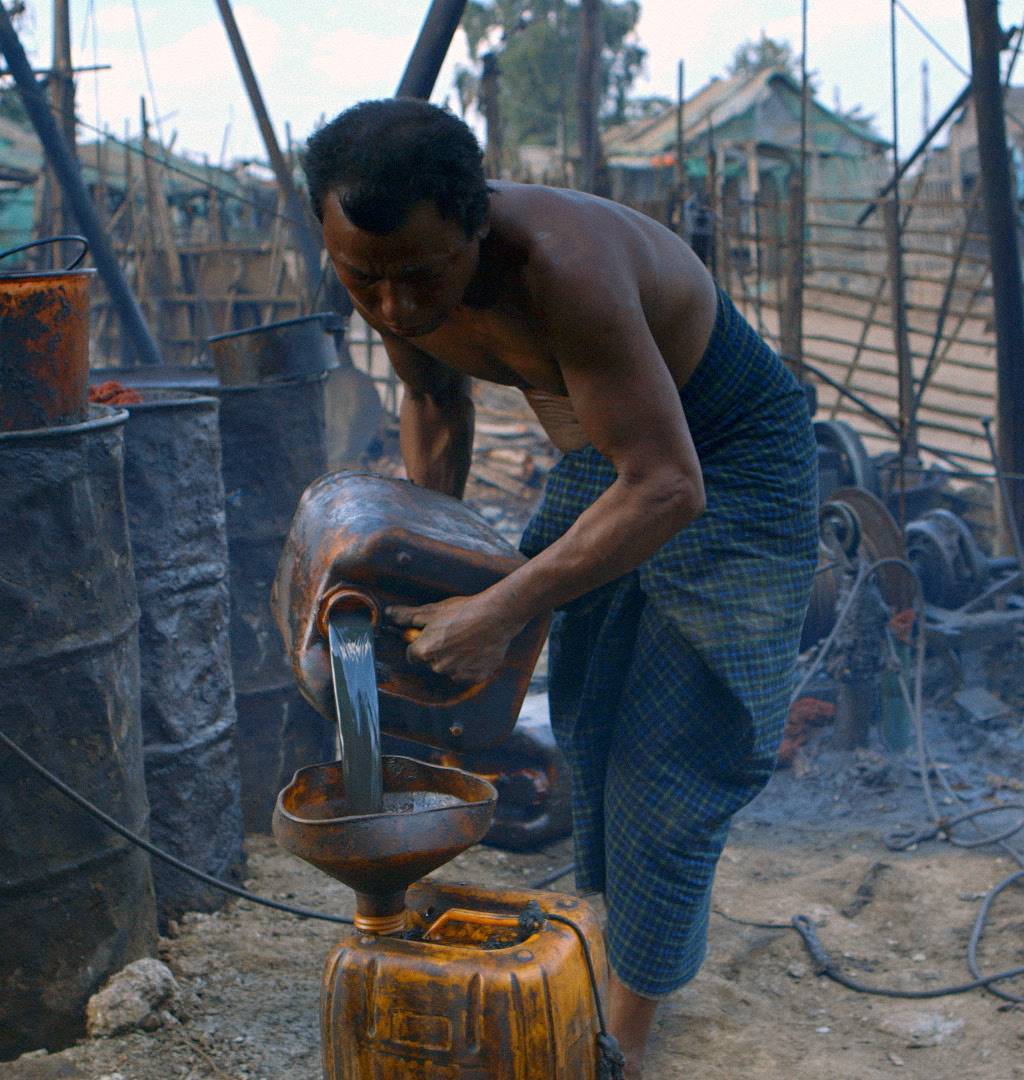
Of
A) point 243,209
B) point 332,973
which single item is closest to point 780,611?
point 332,973

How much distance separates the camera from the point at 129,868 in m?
2.90

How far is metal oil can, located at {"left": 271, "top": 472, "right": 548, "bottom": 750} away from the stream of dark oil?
0.17 m

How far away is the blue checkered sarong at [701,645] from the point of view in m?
2.36

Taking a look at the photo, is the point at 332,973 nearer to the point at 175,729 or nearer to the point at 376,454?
the point at 175,729

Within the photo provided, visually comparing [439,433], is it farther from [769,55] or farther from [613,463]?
[769,55]

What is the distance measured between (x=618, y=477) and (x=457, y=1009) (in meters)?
0.84

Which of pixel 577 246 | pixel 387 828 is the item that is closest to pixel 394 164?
pixel 577 246

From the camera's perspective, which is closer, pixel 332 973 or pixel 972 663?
pixel 332 973

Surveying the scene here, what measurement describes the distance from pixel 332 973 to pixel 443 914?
0.21 metres

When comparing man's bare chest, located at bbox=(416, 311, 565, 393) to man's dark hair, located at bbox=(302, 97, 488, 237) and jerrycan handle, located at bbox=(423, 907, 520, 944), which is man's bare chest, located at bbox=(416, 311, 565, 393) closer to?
man's dark hair, located at bbox=(302, 97, 488, 237)

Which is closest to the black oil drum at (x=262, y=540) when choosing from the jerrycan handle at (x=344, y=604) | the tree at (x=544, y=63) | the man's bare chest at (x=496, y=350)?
the man's bare chest at (x=496, y=350)

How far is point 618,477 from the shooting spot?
1982 millimetres

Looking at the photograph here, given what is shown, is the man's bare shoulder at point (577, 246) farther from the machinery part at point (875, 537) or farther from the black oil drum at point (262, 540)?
the machinery part at point (875, 537)

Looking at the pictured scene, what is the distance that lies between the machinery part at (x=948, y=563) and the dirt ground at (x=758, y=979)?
1811mm
